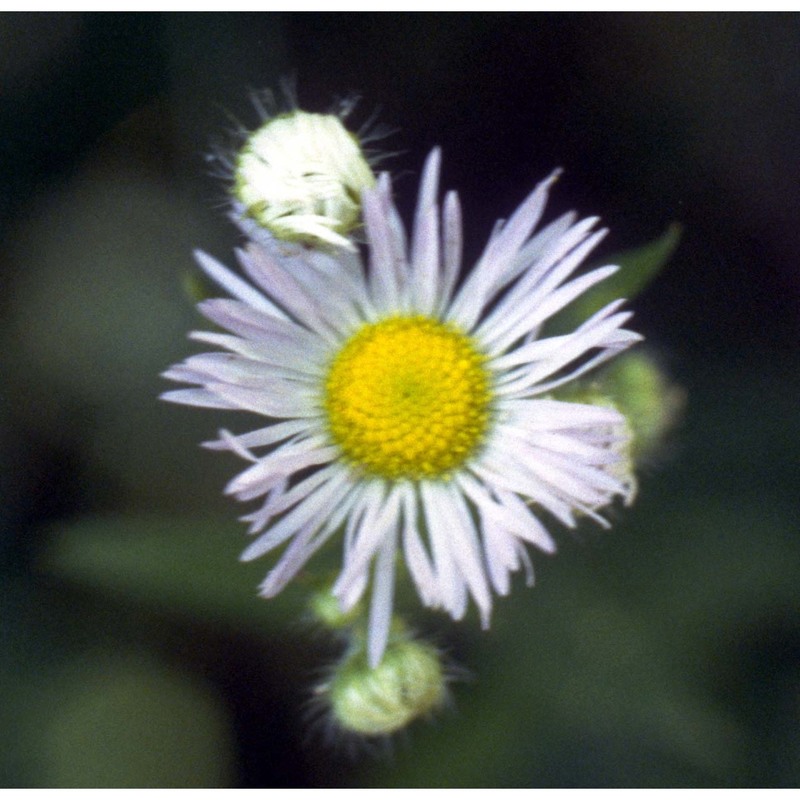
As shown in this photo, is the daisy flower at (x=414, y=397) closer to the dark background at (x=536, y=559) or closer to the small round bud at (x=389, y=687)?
the small round bud at (x=389, y=687)

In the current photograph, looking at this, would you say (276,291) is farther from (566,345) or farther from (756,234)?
(756,234)

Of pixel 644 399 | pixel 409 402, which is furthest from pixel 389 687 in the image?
pixel 644 399

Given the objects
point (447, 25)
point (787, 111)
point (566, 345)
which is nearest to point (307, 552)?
point (566, 345)

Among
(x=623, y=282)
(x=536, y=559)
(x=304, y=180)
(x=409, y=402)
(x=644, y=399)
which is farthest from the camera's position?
(x=536, y=559)

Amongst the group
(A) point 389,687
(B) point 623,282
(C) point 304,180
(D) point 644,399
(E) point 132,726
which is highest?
(C) point 304,180

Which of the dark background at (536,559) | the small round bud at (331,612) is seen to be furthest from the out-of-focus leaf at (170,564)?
the small round bud at (331,612)

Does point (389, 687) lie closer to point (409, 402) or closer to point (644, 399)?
point (409, 402)
